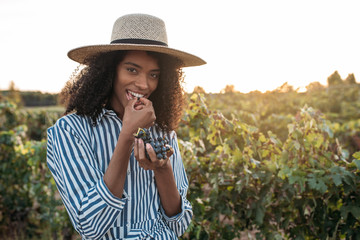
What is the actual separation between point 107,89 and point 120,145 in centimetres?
45

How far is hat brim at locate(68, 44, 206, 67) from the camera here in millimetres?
1544

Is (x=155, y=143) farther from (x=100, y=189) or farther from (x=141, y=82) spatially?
(x=141, y=82)

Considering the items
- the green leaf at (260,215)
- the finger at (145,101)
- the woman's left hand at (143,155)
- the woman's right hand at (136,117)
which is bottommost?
the green leaf at (260,215)

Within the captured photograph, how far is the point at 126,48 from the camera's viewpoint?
1553 millimetres

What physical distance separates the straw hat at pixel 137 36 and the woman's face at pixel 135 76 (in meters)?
0.06

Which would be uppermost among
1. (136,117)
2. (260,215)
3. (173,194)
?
(136,117)

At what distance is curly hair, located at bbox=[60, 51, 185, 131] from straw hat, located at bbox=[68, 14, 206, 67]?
2.5 inches

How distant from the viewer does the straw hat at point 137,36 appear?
1.58 metres

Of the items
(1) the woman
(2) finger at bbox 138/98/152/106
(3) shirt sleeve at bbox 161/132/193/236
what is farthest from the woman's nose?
(3) shirt sleeve at bbox 161/132/193/236

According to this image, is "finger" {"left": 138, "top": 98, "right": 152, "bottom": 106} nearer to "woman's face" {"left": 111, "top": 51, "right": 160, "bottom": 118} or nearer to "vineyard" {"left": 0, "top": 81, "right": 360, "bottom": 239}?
"woman's face" {"left": 111, "top": 51, "right": 160, "bottom": 118}

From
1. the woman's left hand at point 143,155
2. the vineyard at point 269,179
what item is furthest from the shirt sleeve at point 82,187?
the vineyard at point 269,179

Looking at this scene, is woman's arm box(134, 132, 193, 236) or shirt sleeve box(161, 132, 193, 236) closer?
woman's arm box(134, 132, 193, 236)

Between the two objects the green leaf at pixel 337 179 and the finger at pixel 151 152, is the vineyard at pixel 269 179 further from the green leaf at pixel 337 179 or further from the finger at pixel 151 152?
the finger at pixel 151 152

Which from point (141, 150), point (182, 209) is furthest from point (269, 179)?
point (141, 150)
